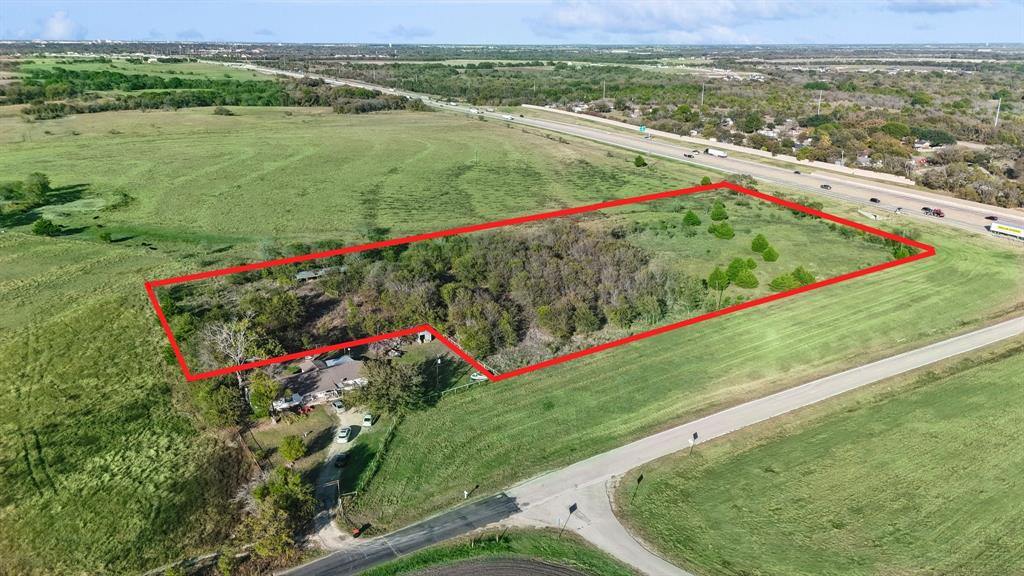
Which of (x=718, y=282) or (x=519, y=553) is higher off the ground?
(x=718, y=282)

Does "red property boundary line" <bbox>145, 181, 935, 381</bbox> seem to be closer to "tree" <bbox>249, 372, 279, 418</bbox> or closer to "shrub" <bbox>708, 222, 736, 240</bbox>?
"tree" <bbox>249, 372, 279, 418</bbox>

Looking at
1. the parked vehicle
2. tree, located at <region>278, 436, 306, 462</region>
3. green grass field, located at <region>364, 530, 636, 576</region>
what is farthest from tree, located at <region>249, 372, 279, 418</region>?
the parked vehicle

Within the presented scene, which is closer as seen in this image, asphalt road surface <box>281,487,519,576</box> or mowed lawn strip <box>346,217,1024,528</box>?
asphalt road surface <box>281,487,519,576</box>

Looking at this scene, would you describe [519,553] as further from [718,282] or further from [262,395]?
[718,282]

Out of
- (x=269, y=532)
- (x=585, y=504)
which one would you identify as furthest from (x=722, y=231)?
(x=269, y=532)

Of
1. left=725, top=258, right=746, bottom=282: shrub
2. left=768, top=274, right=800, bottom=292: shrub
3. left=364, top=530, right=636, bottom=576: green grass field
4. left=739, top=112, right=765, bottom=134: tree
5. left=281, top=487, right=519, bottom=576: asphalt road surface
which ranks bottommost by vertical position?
left=364, top=530, right=636, bottom=576: green grass field

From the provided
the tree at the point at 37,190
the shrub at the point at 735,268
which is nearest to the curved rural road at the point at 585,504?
the shrub at the point at 735,268

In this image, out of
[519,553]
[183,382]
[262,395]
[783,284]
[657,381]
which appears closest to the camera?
[519,553]
